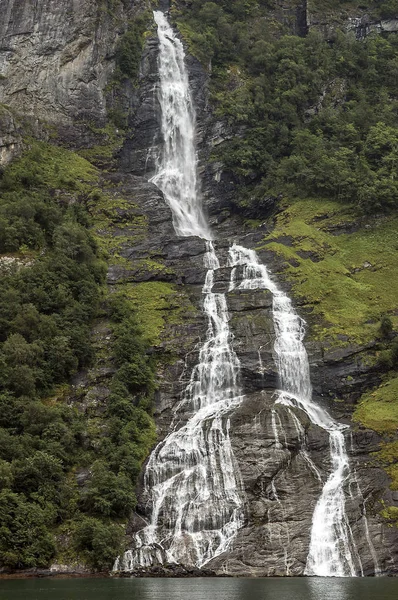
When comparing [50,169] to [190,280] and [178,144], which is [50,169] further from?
[190,280]

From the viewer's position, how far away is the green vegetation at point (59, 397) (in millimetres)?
→ 32938

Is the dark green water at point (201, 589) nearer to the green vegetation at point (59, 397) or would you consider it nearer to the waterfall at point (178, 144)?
the green vegetation at point (59, 397)

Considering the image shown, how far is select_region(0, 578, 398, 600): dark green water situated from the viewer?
2400 cm

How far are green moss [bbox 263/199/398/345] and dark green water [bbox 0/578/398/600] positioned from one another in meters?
19.8

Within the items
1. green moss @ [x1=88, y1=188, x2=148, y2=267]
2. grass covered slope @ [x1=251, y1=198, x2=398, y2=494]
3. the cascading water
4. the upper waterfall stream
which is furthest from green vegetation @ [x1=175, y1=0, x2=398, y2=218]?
the cascading water

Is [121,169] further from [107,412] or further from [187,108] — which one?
[107,412]

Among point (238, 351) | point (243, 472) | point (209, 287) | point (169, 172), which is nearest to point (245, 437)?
point (243, 472)

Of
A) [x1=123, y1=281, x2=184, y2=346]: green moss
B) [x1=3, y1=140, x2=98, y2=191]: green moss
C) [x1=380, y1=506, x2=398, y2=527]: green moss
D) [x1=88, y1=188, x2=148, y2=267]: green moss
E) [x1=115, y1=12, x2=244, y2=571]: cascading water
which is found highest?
[x1=3, y1=140, x2=98, y2=191]: green moss

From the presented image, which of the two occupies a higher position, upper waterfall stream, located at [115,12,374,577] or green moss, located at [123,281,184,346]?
green moss, located at [123,281,184,346]

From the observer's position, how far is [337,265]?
180 feet

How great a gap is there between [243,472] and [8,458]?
1186 centimetres

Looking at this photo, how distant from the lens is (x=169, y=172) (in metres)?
69.6

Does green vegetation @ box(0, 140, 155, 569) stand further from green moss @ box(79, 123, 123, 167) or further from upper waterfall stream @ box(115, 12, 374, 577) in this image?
green moss @ box(79, 123, 123, 167)

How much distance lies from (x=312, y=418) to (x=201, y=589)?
52.9 ft
